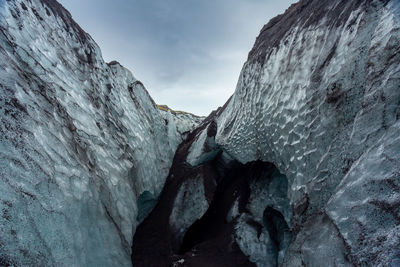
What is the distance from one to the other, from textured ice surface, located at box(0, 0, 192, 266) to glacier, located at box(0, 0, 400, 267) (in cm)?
3

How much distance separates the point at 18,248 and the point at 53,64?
4.64 meters

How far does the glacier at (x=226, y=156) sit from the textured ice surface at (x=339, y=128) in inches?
0.8

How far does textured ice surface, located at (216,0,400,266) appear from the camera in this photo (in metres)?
2.14

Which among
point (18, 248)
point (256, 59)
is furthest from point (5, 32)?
point (256, 59)

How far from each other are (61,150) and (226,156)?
690 centimetres

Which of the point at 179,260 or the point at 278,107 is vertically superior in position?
the point at 278,107

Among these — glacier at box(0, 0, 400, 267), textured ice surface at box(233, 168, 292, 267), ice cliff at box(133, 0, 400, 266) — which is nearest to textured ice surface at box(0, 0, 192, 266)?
glacier at box(0, 0, 400, 267)

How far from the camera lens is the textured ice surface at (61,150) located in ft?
9.02

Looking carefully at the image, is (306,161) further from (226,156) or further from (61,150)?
(226,156)

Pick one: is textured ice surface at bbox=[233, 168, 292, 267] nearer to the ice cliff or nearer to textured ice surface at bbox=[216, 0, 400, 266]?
the ice cliff

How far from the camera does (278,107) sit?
Answer: 18.0 feet

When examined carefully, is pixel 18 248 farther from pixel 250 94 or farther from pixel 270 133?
pixel 250 94

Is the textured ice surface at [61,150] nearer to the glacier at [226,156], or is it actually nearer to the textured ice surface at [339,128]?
the glacier at [226,156]

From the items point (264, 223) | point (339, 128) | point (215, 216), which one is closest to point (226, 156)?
point (215, 216)
